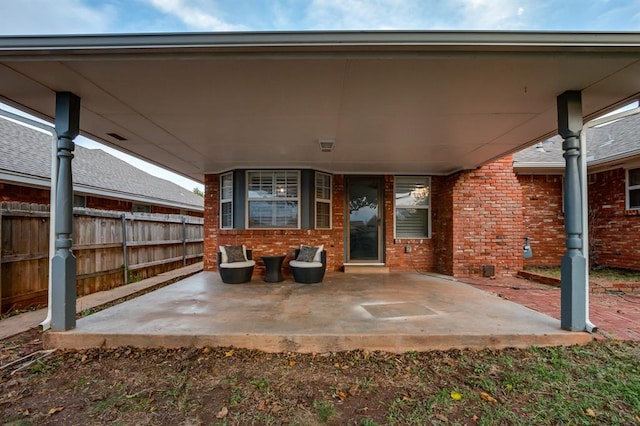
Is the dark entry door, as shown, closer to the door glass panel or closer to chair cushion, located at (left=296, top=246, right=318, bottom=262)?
the door glass panel

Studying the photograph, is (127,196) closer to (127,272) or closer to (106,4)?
(127,272)

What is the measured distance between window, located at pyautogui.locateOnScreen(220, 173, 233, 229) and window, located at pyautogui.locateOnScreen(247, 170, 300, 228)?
0.53m

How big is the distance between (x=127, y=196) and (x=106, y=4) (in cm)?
518

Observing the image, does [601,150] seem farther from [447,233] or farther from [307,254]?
[307,254]

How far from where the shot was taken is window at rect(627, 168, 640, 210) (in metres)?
6.62

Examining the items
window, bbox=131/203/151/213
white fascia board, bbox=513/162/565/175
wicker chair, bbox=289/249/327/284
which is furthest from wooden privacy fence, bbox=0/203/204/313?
white fascia board, bbox=513/162/565/175

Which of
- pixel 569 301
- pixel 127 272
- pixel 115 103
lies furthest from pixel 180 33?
pixel 127 272

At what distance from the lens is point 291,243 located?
23.1 feet

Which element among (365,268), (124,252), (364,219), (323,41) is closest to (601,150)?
(364,219)

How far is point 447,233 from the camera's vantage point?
7.02 meters

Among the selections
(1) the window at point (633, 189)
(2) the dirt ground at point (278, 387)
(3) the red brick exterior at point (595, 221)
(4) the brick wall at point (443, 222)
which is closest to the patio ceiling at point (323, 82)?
(4) the brick wall at point (443, 222)

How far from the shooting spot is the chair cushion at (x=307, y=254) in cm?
621

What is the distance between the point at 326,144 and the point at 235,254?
9.70 ft

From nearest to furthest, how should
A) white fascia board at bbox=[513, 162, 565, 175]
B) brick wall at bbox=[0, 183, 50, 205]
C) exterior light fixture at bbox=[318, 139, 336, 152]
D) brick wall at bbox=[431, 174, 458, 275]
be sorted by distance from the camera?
exterior light fixture at bbox=[318, 139, 336, 152]
brick wall at bbox=[0, 183, 50, 205]
brick wall at bbox=[431, 174, 458, 275]
white fascia board at bbox=[513, 162, 565, 175]
